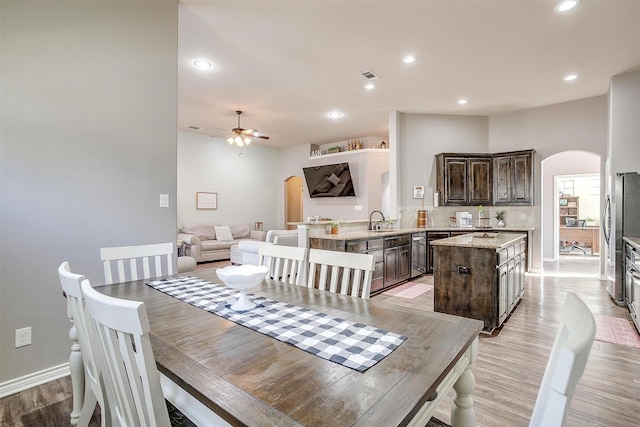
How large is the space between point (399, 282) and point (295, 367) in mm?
4390

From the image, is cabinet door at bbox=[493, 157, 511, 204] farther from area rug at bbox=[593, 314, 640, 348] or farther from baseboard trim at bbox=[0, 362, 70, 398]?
baseboard trim at bbox=[0, 362, 70, 398]

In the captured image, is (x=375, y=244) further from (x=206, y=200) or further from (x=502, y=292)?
(x=206, y=200)

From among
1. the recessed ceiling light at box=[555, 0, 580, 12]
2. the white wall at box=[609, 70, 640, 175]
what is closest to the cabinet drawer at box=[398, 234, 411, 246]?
the white wall at box=[609, 70, 640, 175]

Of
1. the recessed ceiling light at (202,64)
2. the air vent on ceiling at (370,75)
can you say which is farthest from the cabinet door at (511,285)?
the recessed ceiling light at (202,64)

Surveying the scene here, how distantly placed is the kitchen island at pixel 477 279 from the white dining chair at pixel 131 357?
117 inches

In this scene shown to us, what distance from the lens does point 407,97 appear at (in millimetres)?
5473

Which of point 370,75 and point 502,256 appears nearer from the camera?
point 502,256

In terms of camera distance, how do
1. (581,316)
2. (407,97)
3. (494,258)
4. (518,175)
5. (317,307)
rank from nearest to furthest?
(581,316) → (317,307) → (494,258) → (407,97) → (518,175)

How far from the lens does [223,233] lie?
25.4 feet

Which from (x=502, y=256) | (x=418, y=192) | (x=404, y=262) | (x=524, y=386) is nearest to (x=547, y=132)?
(x=418, y=192)

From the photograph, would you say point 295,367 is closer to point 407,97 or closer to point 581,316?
point 581,316

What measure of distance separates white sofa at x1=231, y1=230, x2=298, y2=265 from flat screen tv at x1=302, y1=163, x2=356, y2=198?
7.98ft

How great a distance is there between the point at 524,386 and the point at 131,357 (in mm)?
2459

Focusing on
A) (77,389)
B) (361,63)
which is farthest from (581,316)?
(361,63)
